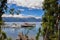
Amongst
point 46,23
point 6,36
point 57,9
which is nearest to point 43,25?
point 46,23

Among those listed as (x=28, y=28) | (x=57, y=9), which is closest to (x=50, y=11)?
(x=57, y=9)

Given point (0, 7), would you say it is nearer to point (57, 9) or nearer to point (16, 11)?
point (16, 11)

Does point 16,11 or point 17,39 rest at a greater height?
point 16,11

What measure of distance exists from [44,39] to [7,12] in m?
1.26

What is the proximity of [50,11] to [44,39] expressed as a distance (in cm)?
79

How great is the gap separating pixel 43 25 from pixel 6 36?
1.04 meters

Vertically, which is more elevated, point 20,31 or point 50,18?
point 50,18

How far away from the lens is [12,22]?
24.5 feet

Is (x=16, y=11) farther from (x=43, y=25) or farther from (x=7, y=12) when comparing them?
(x=43, y=25)

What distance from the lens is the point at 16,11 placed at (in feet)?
24.8

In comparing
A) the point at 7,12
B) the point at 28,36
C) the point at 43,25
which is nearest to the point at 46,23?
the point at 43,25

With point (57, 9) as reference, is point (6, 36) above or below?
below

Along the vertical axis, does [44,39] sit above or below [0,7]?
below

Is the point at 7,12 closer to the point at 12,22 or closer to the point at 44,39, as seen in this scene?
the point at 12,22
